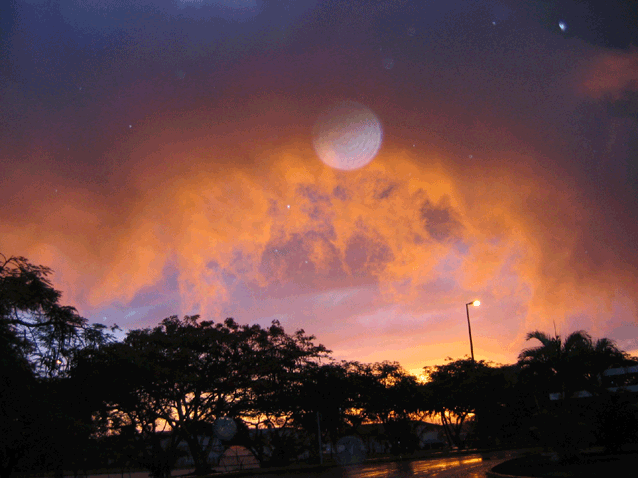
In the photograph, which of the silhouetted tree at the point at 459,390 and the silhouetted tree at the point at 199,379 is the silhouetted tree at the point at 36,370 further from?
the silhouetted tree at the point at 459,390

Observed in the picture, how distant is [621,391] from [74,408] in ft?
67.9

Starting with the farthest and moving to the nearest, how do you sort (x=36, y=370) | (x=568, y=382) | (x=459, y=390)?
1. (x=459, y=390)
2. (x=568, y=382)
3. (x=36, y=370)

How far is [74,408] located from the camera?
16672mm

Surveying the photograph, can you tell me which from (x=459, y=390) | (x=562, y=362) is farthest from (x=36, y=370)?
(x=459, y=390)

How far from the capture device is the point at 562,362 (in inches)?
855

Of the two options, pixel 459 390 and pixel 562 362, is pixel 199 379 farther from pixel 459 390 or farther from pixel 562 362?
pixel 459 390

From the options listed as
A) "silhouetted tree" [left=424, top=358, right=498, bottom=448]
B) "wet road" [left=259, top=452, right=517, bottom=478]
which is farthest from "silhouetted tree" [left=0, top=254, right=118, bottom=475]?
"silhouetted tree" [left=424, top=358, right=498, bottom=448]

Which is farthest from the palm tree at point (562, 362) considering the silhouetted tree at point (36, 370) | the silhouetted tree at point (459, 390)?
the silhouetted tree at point (459, 390)

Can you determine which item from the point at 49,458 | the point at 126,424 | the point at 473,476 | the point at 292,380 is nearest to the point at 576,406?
the point at 473,476

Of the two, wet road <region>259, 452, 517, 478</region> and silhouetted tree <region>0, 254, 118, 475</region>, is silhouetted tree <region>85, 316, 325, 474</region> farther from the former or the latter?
silhouetted tree <region>0, 254, 118, 475</region>

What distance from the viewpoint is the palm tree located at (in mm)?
21641

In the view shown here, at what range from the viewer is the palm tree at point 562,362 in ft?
71.0

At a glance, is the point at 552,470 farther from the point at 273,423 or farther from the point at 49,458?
the point at 273,423

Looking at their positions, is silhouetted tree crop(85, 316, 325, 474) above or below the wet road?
above
